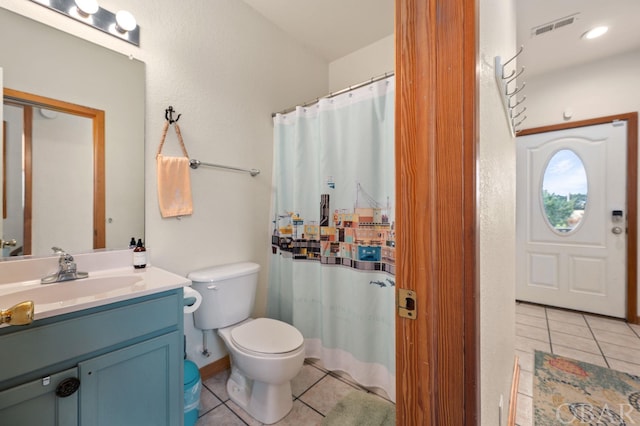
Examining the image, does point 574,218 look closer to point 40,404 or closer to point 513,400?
point 513,400

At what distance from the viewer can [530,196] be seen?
10.0ft

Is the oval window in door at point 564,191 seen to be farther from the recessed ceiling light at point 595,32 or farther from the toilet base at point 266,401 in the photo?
the toilet base at point 266,401

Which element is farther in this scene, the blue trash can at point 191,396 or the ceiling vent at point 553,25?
the ceiling vent at point 553,25

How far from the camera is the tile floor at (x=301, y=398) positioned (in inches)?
56.0

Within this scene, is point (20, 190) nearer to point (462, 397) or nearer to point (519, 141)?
point (462, 397)

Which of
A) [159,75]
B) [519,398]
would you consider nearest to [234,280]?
[159,75]

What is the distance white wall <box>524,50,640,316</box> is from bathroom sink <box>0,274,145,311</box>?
4.06 meters

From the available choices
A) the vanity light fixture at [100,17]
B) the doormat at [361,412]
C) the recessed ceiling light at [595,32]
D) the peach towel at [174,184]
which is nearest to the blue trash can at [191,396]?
the doormat at [361,412]

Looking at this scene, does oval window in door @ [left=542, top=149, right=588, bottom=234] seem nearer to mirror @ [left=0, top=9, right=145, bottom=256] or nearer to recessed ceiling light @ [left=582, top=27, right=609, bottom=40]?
recessed ceiling light @ [left=582, top=27, right=609, bottom=40]

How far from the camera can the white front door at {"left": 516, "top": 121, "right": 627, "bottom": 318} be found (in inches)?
104

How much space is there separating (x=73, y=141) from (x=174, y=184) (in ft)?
1.57

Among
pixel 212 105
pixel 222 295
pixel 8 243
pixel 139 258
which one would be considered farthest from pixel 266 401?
pixel 212 105

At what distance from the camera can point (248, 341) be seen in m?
1.45

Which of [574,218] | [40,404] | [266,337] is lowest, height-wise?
[266,337]
